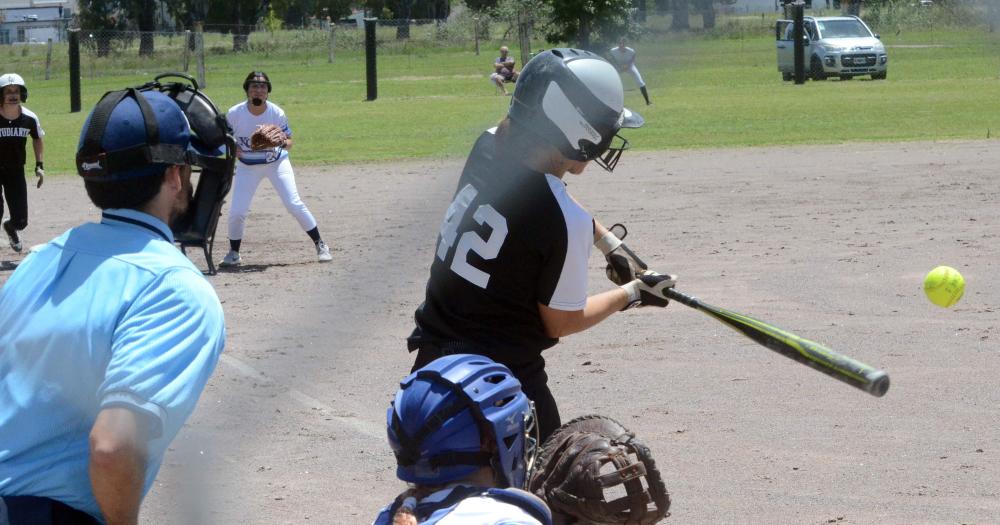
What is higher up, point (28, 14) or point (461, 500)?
point (28, 14)

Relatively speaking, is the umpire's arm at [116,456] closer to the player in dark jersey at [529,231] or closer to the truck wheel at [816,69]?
the player in dark jersey at [529,231]

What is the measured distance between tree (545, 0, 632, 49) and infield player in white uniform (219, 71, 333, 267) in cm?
731

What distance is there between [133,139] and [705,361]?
539cm

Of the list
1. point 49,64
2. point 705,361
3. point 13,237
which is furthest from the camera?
point 49,64

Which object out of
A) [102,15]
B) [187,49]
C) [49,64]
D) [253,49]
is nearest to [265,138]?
[187,49]

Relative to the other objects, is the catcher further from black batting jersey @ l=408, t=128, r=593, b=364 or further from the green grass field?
the green grass field

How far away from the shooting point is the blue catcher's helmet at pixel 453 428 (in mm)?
2479

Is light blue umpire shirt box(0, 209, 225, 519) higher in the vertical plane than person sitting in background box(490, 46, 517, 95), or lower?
lower

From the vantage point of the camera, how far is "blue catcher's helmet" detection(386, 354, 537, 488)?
2.48 meters

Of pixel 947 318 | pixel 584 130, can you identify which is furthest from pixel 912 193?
pixel 584 130

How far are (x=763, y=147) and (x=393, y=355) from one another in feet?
40.2

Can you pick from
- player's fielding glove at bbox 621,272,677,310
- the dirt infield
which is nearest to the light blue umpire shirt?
player's fielding glove at bbox 621,272,677,310

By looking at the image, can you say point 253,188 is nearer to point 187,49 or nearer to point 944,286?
point 944,286

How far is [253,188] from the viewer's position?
11.5 meters
